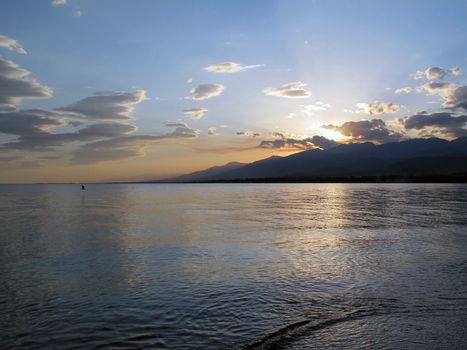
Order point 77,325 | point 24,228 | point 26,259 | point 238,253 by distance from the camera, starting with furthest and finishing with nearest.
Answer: point 24,228, point 238,253, point 26,259, point 77,325

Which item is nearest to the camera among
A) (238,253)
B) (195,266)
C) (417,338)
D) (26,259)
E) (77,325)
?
(417,338)

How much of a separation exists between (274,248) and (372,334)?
1601 centimetres

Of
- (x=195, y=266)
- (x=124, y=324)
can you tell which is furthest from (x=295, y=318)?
(x=195, y=266)

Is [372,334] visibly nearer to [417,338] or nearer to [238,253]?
[417,338]

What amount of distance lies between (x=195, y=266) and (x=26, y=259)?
36.0 ft

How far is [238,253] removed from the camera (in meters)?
26.3

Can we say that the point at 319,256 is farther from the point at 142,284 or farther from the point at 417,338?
the point at 417,338

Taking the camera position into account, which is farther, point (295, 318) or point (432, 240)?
point (432, 240)

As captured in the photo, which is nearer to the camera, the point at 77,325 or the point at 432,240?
the point at 77,325

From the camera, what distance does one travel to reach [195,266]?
22.5 m

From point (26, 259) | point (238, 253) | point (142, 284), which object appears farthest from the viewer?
point (238, 253)

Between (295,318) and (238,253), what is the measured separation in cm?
1282

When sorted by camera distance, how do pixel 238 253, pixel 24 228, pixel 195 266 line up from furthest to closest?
pixel 24 228
pixel 238 253
pixel 195 266

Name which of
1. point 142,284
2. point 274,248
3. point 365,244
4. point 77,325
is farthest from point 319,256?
point 77,325
